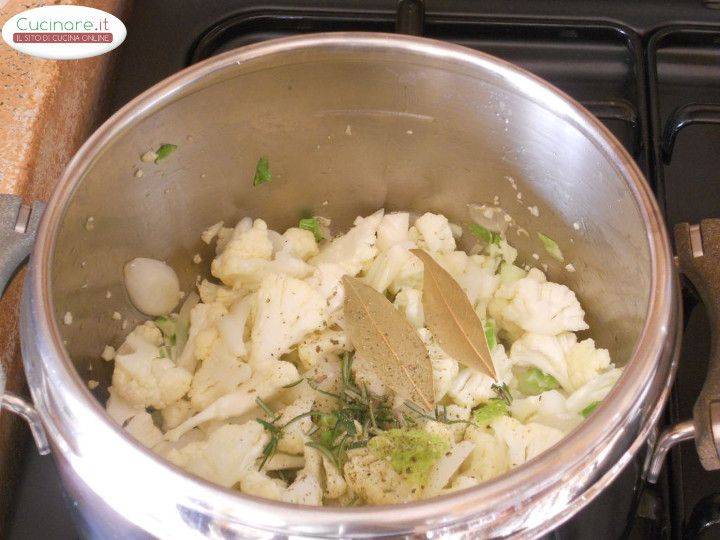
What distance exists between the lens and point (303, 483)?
2.39ft

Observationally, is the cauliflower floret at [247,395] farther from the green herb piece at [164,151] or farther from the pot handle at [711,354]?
the pot handle at [711,354]

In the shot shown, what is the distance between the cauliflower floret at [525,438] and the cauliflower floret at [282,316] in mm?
223

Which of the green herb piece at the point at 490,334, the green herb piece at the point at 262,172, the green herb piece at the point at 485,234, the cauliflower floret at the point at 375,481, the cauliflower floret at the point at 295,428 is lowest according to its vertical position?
the cauliflower floret at the point at 295,428

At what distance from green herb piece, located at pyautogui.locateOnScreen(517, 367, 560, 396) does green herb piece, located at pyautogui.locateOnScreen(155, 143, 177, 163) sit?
17.1 inches

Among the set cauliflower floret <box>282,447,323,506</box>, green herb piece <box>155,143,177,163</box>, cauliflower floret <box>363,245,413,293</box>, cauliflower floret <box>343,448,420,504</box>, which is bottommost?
cauliflower floret <box>282,447,323,506</box>

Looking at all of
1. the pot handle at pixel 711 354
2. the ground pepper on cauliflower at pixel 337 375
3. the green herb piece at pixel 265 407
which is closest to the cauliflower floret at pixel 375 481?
the ground pepper on cauliflower at pixel 337 375

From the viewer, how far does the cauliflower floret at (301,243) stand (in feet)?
3.11

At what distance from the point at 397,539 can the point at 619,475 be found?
20cm

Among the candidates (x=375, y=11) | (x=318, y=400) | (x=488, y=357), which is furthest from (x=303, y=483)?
(x=375, y=11)

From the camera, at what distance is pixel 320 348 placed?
854mm

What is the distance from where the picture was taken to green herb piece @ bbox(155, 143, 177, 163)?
826 millimetres

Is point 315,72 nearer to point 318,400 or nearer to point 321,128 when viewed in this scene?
point 321,128

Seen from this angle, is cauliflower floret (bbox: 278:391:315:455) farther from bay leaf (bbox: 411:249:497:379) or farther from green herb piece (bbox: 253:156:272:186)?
green herb piece (bbox: 253:156:272:186)

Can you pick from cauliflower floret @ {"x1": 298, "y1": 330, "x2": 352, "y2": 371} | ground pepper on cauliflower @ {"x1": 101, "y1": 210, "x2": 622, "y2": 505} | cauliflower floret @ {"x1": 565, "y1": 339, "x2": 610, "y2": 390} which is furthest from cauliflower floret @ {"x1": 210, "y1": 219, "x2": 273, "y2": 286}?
cauliflower floret @ {"x1": 565, "y1": 339, "x2": 610, "y2": 390}
